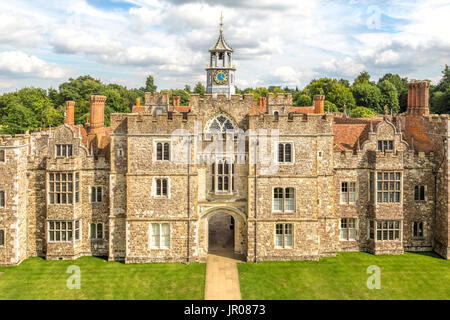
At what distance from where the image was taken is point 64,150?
91.8ft

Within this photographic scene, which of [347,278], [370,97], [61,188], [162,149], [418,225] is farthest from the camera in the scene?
[370,97]

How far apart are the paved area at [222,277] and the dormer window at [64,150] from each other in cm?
1326

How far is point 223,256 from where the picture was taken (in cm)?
2861

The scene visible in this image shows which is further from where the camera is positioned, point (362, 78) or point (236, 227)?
point (362, 78)

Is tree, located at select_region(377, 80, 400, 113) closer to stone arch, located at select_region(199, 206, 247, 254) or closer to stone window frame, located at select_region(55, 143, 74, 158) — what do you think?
stone arch, located at select_region(199, 206, 247, 254)

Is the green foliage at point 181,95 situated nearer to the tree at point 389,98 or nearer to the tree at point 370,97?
the tree at point 370,97

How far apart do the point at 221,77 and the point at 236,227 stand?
48.7 ft

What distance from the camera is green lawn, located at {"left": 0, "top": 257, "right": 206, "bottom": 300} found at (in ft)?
74.2

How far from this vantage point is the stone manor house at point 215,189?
27.3m

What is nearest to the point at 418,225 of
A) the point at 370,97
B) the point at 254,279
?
the point at 254,279

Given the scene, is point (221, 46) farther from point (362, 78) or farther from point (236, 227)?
point (362, 78)

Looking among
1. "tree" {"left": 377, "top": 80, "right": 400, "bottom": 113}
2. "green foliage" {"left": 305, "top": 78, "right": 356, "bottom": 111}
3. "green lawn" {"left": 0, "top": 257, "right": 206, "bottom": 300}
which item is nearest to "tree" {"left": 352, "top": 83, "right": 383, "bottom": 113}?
"tree" {"left": 377, "top": 80, "right": 400, "bottom": 113}

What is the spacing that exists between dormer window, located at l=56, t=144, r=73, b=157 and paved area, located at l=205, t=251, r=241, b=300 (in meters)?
13.3
